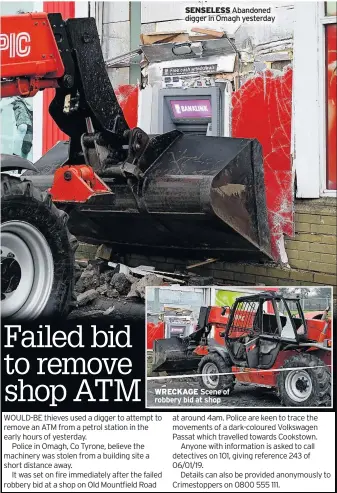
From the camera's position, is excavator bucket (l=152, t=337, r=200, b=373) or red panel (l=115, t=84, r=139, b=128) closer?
excavator bucket (l=152, t=337, r=200, b=373)

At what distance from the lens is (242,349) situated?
3801 millimetres

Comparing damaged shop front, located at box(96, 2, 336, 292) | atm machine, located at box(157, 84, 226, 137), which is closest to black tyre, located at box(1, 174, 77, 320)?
damaged shop front, located at box(96, 2, 336, 292)

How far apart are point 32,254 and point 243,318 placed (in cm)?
90

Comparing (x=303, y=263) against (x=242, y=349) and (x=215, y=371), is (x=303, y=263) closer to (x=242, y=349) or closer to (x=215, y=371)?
(x=242, y=349)

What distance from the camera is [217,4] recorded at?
397 centimetres

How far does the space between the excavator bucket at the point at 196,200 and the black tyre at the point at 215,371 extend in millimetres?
638

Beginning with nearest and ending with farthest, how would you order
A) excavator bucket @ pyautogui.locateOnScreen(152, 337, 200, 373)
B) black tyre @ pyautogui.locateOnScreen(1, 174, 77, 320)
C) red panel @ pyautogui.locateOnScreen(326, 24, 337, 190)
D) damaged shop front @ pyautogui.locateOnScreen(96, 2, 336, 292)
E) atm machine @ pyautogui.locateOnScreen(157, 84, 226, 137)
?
black tyre @ pyautogui.locateOnScreen(1, 174, 77, 320) < excavator bucket @ pyautogui.locateOnScreen(152, 337, 200, 373) < red panel @ pyautogui.locateOnScreen(326, 24, 337, 190) < damaged shop front @ pyautogui.locateOnScreen(96, 2, 336, 292) < atm machine @ pyautogui.locateOnScreen(157, 84, 226, 137)

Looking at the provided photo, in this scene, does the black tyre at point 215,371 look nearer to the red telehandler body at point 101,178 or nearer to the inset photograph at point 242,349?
the inset photograph at point 242,349

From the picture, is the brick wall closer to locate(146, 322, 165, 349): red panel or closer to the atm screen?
locate(146, 322, 165, 349): red panel

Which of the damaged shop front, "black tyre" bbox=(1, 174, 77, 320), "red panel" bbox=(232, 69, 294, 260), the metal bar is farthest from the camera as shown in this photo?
"red panel" bbox=(232, 69, 294, 260)

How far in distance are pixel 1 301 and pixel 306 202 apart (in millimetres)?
1455

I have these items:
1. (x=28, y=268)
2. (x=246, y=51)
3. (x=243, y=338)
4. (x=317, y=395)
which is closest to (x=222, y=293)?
(x=243, y=338)

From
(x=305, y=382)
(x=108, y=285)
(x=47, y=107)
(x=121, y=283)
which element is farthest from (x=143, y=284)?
(x=47, y=107)

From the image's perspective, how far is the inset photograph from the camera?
12.3 feet
